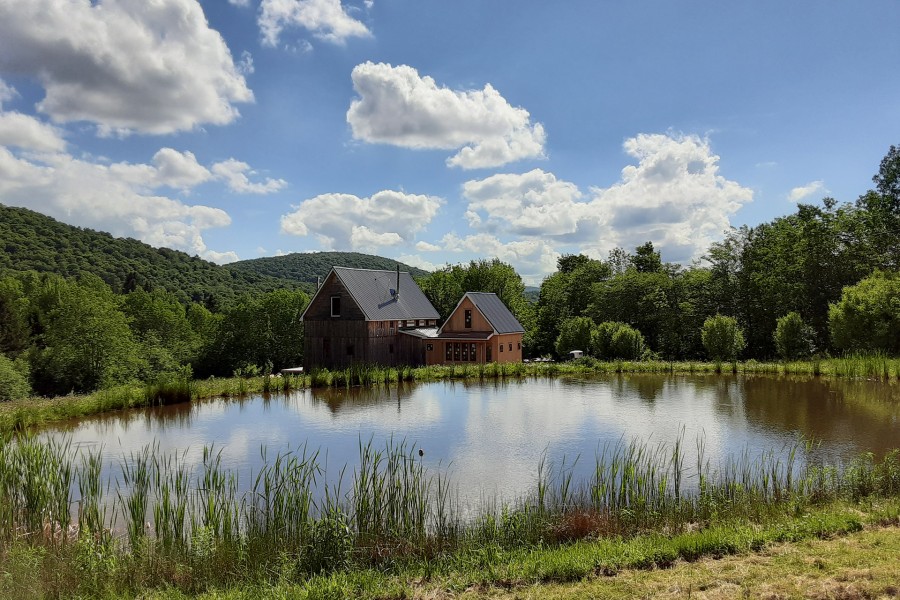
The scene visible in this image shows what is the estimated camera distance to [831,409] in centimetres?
1686

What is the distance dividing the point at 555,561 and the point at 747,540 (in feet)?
7.53

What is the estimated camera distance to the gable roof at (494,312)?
32.2 m

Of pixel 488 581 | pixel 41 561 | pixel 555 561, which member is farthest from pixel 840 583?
pixel 41 561

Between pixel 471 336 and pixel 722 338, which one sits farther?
pixel 471 336

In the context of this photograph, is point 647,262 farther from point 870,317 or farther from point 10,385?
point 10,385

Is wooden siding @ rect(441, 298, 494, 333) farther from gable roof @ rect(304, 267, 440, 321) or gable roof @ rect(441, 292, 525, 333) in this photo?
gable roof @ rect(304, 267, 440, 321)

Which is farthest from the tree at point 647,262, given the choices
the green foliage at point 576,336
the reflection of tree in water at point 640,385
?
the reflection of tree in water at point 640,385

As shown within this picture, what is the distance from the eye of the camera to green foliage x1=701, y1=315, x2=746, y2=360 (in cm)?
2941

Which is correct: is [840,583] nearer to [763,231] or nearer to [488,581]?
[488,581]

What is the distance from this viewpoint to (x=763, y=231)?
38062mm

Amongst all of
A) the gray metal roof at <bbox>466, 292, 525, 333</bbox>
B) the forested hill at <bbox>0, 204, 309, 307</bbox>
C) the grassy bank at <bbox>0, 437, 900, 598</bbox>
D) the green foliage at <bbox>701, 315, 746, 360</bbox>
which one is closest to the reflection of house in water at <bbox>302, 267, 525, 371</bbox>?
the gray metal roof at <bbox>466, 292, 525, 333</bbox>

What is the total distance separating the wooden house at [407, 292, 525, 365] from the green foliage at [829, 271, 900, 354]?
16.1m

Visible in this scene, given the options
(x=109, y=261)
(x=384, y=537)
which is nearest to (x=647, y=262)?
(x=384, y=537)

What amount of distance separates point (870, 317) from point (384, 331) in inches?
916
